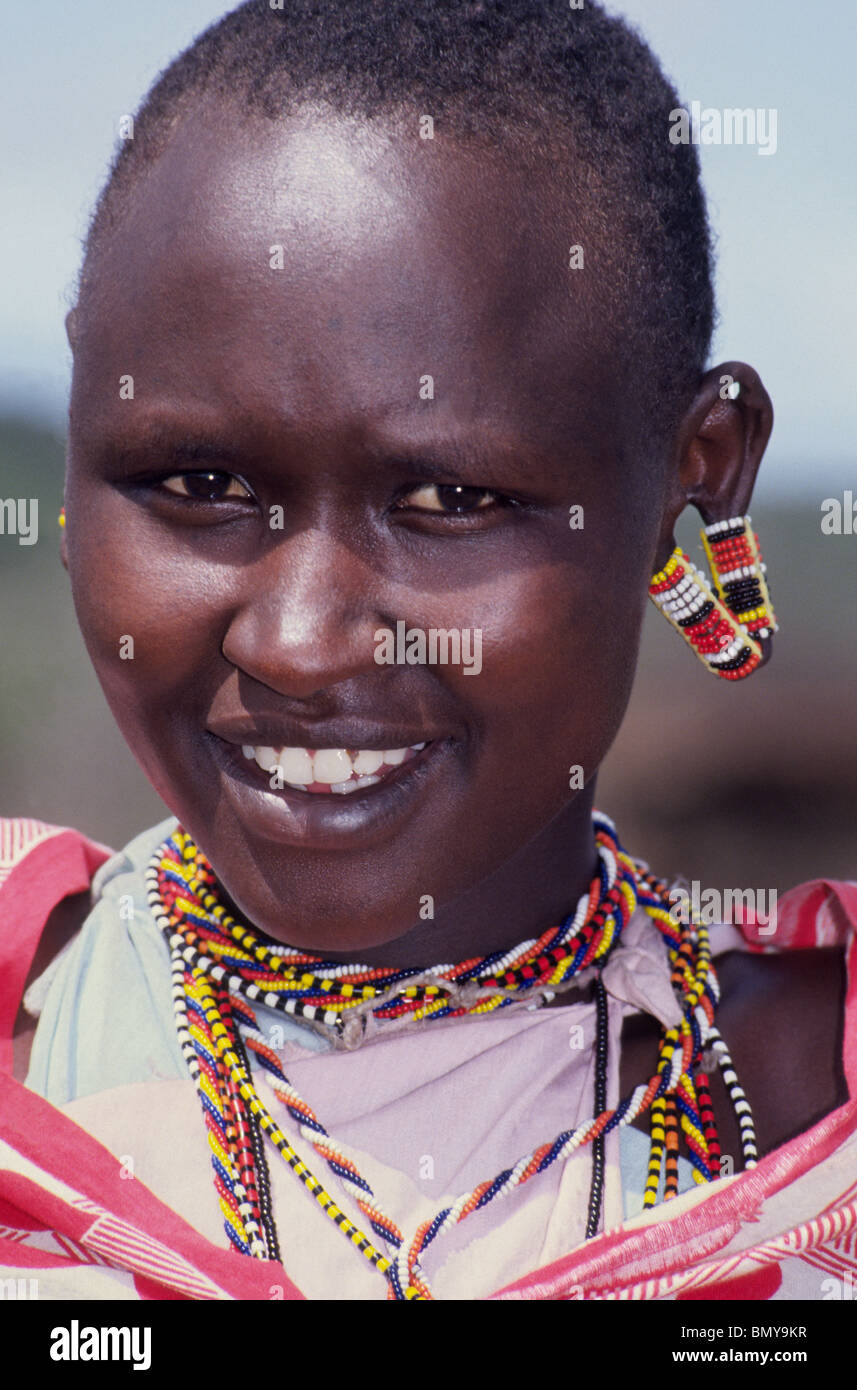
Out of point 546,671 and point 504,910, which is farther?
point 504,910

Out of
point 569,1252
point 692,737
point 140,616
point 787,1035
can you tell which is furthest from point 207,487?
point 692,737

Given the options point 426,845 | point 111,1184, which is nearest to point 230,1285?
point 111,1184

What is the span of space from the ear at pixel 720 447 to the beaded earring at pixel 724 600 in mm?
28

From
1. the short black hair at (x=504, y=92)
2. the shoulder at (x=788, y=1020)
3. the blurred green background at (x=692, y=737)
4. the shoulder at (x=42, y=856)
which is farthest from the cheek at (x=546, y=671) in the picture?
the blurred green background at (x=692, y=737)

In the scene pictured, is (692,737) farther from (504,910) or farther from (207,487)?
(207,487)

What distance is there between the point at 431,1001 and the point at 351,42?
101 cm

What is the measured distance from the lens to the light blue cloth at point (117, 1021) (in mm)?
1481

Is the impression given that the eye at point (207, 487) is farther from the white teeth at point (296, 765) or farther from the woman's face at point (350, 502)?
the white teeth at point (296, 765)

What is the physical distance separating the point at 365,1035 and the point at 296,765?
0.38 meters

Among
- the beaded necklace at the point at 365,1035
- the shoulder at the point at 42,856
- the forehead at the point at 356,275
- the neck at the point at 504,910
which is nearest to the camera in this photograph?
the forehead at the point at 356,275

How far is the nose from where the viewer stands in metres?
1.19

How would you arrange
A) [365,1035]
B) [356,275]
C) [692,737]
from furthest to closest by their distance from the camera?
[692,737] < [365,1035] < [356,275]

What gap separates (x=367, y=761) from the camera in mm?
1303

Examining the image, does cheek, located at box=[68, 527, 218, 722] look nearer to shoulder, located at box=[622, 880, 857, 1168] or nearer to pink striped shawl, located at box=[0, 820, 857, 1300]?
pink striped shawl, located at box=[0, 820, 857, 1300]
